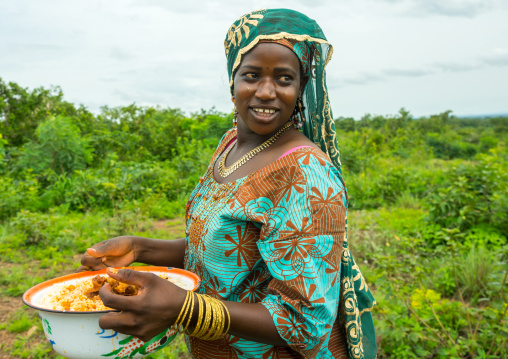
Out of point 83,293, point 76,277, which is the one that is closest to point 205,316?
point 83,293

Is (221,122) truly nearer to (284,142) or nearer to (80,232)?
(80,232)

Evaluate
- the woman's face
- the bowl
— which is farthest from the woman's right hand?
the woman's face

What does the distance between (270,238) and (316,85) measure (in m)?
0.59

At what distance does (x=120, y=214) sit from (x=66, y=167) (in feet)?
9.47

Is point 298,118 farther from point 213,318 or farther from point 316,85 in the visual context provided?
point 213,318

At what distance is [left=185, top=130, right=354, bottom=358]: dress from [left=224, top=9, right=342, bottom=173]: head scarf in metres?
0.23

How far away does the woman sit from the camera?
1.15m

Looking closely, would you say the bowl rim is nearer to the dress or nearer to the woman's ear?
the dress

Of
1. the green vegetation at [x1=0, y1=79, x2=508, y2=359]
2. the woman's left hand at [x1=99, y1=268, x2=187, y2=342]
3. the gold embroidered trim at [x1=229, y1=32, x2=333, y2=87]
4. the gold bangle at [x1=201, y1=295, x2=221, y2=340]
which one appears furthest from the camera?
the green vegetation at [x1=0, y1=79, x2=508, y2=359]

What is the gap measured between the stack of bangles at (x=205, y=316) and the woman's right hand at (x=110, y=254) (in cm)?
53

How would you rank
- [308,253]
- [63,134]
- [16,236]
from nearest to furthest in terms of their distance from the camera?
[308,253]
[16,236]
[63,134]

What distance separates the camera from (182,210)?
21.5 ft

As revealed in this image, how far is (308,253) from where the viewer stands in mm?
1147

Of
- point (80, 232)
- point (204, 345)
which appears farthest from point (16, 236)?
point (204, 345)
